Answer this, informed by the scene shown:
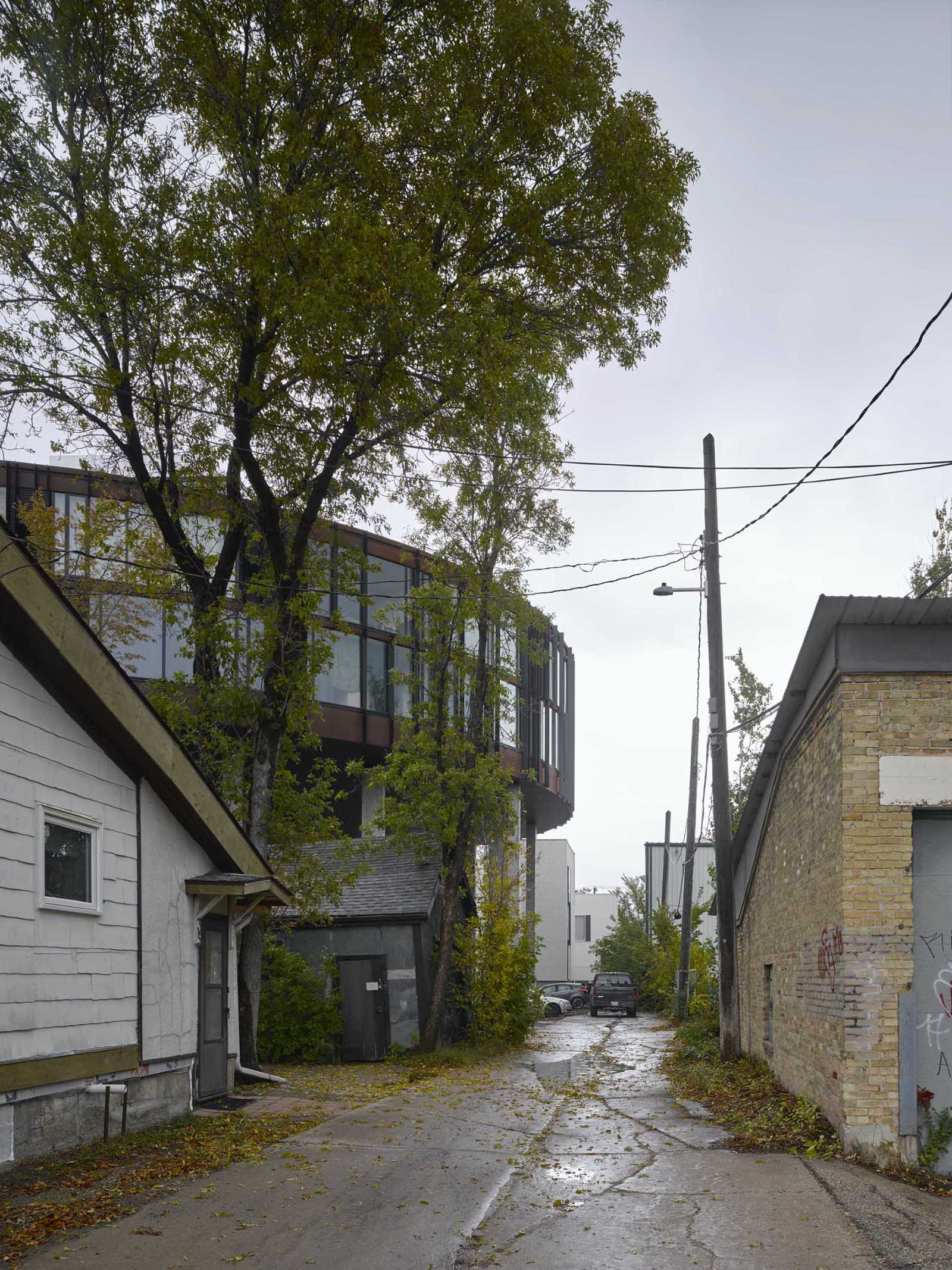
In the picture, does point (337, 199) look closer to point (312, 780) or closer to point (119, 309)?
point (119, 309)

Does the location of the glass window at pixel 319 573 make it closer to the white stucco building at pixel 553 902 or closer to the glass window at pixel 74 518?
the glass window at pixel 74 518

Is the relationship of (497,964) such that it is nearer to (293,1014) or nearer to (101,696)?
(293,1014)

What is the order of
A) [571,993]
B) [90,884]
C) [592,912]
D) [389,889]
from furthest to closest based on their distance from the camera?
[592,912] → [571,993] → [389,889] → [90,884]

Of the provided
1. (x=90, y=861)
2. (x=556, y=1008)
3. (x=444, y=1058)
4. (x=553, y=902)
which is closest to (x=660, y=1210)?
(x=90, y=861)

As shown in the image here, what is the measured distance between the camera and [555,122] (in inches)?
634

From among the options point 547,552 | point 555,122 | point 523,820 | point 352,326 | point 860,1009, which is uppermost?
point 555,122

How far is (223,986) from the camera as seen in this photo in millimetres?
15320

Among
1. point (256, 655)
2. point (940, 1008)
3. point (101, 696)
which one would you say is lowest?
point (940, 1008)

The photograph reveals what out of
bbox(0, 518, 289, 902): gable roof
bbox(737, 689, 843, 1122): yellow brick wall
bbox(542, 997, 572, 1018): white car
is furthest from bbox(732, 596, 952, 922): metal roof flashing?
bbox(542, 997, 572, 1018): white car

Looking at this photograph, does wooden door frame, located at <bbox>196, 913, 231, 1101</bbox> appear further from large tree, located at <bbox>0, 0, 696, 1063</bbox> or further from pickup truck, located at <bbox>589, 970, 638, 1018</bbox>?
pickup truck, located at <bbox>589, 970, 638, 1018</bbox>

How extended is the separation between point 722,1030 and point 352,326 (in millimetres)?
12775

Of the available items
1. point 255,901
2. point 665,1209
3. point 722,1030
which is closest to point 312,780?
point 255,901

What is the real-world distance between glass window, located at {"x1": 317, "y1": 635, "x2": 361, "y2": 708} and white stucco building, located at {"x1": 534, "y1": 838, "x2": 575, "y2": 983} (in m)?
36.5

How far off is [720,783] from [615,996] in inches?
1102
